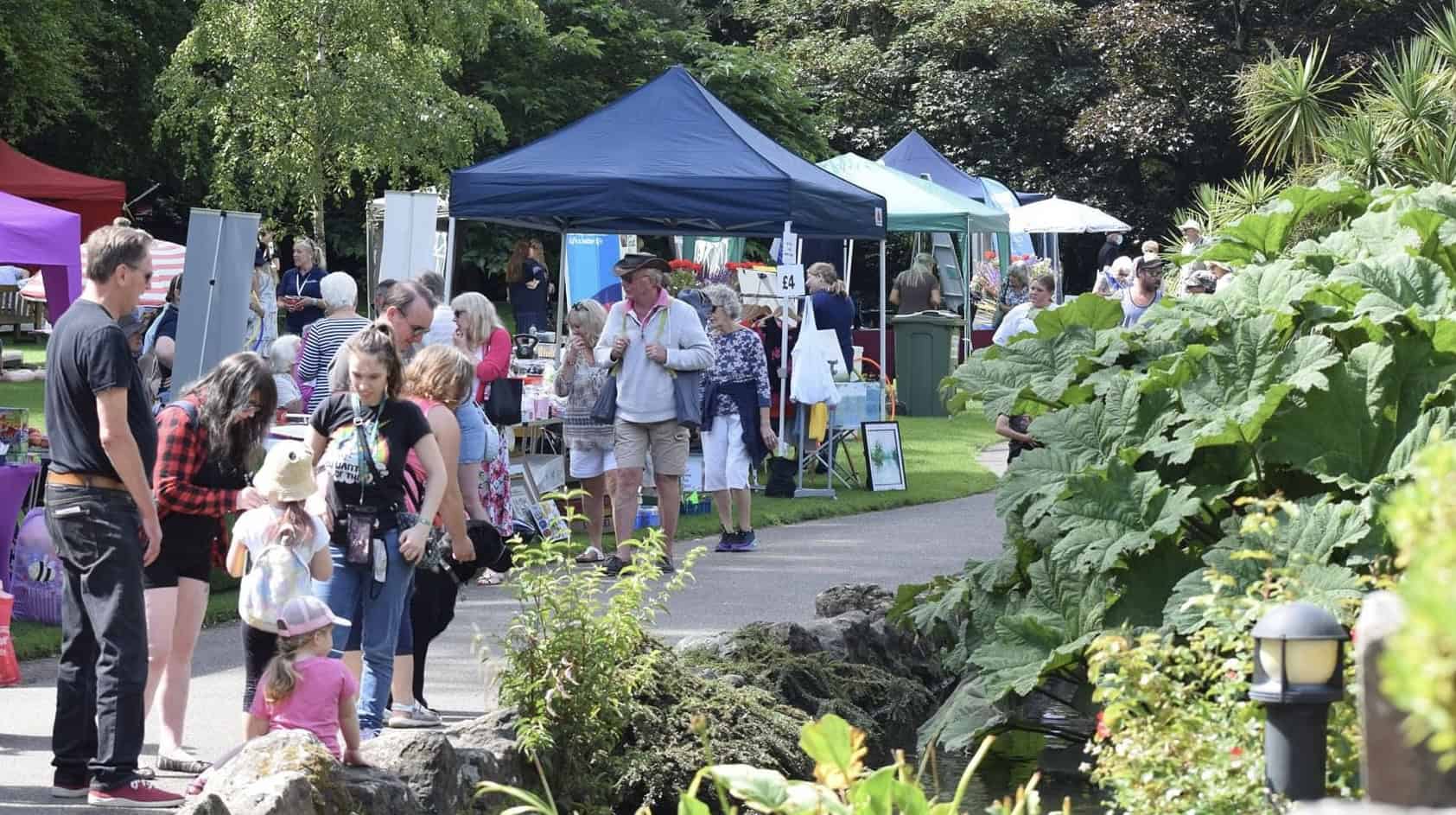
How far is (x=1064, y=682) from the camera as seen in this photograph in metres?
7.54

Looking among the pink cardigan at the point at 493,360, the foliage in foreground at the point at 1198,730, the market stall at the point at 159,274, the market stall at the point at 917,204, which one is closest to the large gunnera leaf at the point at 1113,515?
the foliage in foreground at the point at 1198,730

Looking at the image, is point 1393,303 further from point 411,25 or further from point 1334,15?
point 1334,15

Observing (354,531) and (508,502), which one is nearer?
(354,531)

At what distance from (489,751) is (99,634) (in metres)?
1.28

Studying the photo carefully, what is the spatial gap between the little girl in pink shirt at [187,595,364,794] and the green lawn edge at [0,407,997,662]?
3502 millimetres

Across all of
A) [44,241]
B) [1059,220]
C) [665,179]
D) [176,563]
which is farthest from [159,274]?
[1059,220]

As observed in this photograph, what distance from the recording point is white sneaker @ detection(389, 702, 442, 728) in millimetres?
6980

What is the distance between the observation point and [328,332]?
1033 centimetres

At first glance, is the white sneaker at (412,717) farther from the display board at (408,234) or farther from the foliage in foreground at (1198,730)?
the display board at (408,234)

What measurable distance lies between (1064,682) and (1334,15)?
38.0 m

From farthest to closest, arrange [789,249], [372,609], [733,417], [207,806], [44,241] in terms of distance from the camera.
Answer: [789,249]
[44,241]
[733,417]
[372,609]
[207,806]

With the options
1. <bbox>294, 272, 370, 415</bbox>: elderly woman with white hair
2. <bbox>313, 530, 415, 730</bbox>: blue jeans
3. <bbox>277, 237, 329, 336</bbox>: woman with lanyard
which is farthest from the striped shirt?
<bbox>277, 237, 329, 336</bbox>: woman with lanyard

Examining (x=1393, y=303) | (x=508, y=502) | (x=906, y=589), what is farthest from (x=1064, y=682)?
(x=508, y=502)

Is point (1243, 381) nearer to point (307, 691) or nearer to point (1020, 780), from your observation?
point (1020, 780)
